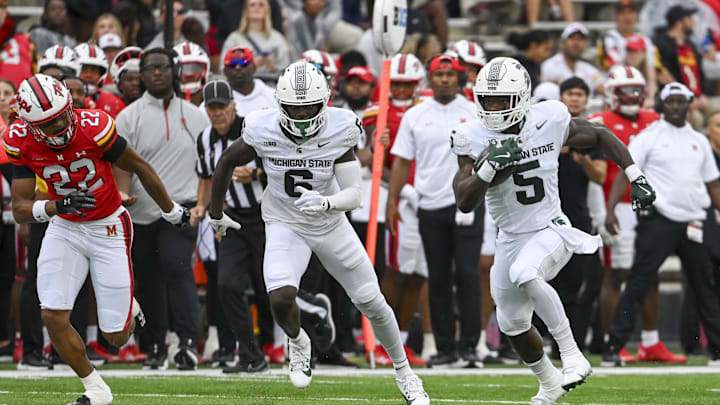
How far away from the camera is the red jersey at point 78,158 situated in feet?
24.5

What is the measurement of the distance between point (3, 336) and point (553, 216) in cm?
527

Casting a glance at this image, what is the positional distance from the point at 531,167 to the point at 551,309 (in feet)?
2.67

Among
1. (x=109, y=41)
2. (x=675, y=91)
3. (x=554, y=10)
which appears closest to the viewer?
(x=675, y=91)

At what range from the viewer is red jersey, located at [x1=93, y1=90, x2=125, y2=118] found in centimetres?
1081

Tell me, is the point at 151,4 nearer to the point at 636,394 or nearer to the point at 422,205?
the point at 422,205

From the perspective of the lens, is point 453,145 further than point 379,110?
No

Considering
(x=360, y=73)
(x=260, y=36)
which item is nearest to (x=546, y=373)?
(x=360, y=73)

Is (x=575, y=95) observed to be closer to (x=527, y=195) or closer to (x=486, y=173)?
(x=527, y=195)

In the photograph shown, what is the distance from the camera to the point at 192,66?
11.2m

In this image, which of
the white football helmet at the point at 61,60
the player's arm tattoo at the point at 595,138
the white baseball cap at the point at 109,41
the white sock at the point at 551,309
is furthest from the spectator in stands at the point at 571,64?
the white sock at the point at 551,309

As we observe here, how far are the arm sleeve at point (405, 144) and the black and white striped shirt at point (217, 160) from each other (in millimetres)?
1363

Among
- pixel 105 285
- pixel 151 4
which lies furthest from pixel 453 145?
pixel 151 4

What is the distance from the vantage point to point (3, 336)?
10.7 meters

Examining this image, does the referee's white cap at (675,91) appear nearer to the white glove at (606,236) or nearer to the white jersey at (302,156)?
the white glove at (606,236)
